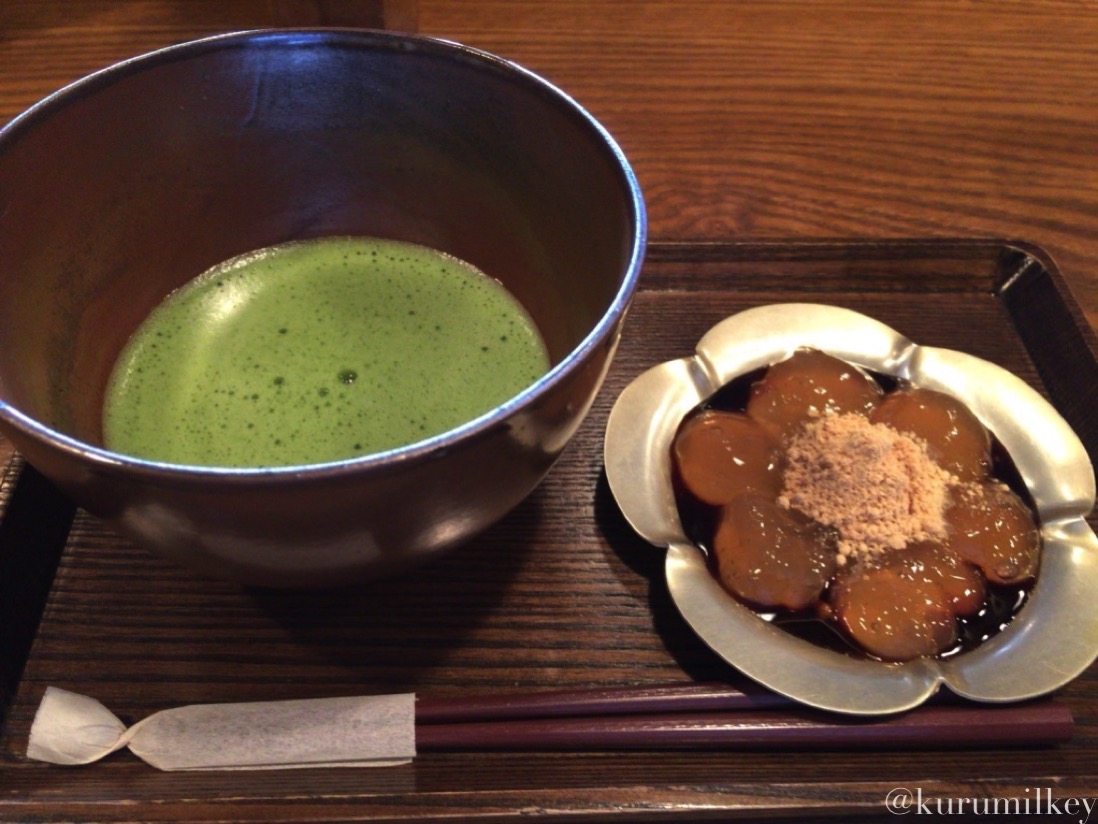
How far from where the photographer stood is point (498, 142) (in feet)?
2.63

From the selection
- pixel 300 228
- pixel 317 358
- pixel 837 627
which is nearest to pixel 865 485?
pixel 837 627

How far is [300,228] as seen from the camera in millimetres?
953

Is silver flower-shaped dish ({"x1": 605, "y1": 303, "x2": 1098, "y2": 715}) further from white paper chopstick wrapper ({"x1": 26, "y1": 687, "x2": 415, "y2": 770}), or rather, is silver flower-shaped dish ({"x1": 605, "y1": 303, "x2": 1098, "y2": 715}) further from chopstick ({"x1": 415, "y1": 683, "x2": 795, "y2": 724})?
white paper chopstick wrapper ({"x1": 26, "y1": 687, "x2": 415, "y2": 770})

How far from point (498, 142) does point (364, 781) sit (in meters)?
0.57

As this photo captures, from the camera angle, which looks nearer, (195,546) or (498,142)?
(195,546)

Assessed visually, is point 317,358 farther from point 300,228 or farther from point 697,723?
point 697,723

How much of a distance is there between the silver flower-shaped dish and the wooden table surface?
45 mm

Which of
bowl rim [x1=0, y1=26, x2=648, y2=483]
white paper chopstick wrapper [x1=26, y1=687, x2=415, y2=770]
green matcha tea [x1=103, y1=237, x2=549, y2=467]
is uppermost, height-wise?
bowl rim [x1=0, y1=26, x2=648, y2=483]

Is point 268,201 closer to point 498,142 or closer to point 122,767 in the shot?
point 498,142

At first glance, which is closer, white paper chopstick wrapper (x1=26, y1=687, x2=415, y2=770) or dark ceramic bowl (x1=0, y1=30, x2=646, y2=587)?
dark ceramic bowl (x1=0, y1=30, x2=646, y2=587)

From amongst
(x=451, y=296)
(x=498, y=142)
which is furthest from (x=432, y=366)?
(x=498, y=142)

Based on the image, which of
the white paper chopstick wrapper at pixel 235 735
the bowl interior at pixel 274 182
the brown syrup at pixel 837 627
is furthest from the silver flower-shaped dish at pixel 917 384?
the white paper chopstick wrapper at pixel 235 735

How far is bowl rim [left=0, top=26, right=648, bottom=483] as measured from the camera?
0.46 m

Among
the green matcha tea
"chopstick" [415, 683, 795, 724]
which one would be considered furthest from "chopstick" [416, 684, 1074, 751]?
the green matcha tea
